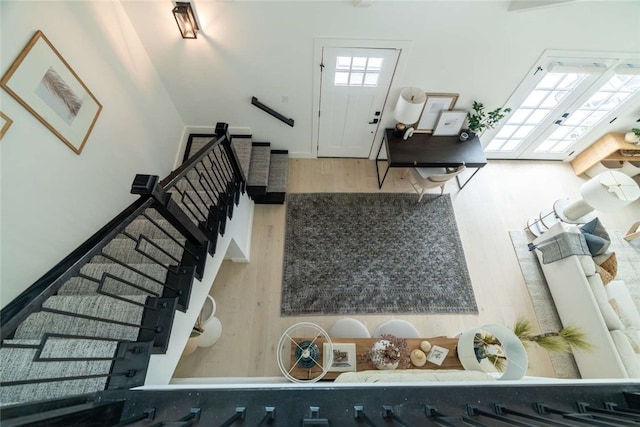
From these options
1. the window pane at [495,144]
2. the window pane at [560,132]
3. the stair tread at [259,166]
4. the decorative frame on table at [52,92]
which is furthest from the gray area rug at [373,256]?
the decorative frame on table at [52,92]

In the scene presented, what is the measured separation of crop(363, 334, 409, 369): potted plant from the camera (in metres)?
2.18

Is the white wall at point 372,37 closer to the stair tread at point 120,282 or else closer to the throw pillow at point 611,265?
the throw pillow at point 611,265

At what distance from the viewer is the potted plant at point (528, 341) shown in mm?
1916

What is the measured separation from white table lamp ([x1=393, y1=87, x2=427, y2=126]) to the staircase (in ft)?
5.48

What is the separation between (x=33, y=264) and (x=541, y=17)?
4.67m

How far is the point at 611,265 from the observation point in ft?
9.43

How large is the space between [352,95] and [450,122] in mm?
1328

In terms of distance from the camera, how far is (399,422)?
101cm

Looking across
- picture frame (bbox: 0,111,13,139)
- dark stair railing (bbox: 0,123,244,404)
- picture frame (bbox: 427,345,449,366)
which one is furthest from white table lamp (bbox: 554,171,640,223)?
picture frame (bbox: 0,111,13,139)

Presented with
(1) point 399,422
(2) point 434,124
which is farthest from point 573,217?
(1) point 399,422

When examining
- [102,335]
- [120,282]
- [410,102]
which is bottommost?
[102,335]

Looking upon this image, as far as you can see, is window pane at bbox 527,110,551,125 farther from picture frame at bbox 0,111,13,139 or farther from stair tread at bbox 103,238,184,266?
picture frame at bbox 0,111,13,139

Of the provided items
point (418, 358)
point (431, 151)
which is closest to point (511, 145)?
point (431, 151)

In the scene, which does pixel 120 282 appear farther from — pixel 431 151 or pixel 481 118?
pixel 481 118
